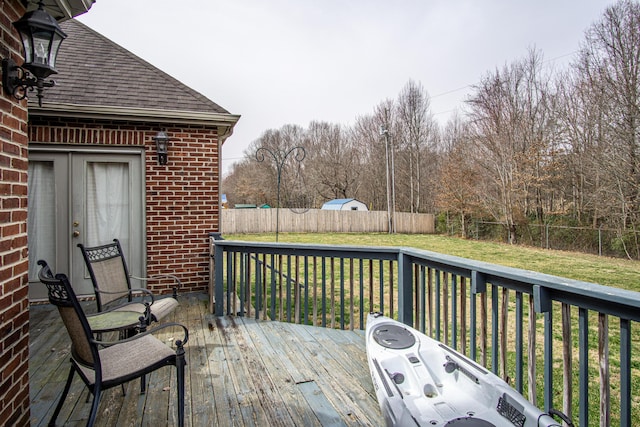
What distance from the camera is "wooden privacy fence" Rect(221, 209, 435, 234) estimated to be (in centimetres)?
2009

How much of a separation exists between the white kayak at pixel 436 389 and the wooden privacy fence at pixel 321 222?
18.2m

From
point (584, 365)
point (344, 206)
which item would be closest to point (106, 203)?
point (584, 365)

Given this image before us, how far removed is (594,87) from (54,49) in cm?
1614

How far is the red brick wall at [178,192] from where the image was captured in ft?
15.6

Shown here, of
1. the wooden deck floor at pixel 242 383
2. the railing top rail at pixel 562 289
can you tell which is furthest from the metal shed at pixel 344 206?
the railing top rail at pixel 562 289

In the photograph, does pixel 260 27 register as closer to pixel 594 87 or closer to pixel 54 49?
pixel 54 49

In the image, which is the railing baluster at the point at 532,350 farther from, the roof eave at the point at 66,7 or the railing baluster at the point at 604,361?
the roof eave at the point at 66,7

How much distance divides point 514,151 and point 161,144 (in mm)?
16941

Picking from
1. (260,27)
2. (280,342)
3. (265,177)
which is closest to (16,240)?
(280,342)

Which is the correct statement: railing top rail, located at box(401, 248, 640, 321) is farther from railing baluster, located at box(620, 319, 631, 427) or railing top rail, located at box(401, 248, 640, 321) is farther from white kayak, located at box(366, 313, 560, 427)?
white kayak, located at box(366, 313, 560, 427)

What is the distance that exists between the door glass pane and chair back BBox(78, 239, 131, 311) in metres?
1.92

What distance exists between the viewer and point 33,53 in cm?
204

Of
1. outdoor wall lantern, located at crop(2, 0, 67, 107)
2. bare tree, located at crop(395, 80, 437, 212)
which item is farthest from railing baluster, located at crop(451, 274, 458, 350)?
bare tree, located at crop(395, 80, 437, 212)

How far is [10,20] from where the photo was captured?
183 centimetres
